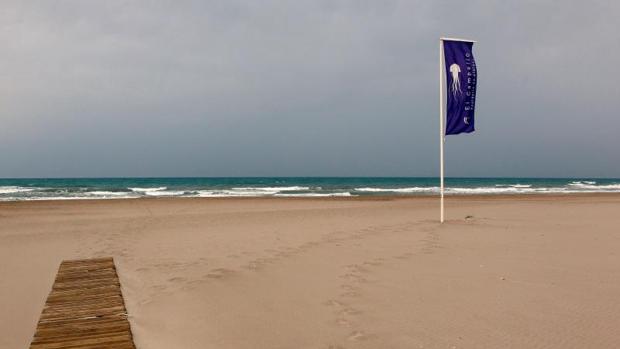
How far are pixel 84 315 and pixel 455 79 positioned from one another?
1005 cm

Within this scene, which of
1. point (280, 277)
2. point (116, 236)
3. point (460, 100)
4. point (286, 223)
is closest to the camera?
point (280, 277)

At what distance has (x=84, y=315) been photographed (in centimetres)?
434

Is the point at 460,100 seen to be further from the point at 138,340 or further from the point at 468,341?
the point at 138,340

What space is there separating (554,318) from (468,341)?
3.49 ft

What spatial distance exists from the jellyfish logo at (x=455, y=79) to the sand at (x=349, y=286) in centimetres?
334

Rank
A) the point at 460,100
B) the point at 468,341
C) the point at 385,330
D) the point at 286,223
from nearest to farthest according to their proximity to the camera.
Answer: the point at 468,341 → the point at 385,330 → the point at 460,100 → the point at 286,223

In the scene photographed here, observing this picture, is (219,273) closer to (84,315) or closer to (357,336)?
(84,315)

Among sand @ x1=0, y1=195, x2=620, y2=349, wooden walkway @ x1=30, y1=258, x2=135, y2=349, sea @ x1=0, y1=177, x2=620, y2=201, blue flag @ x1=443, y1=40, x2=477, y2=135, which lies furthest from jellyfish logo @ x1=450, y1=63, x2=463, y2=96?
sea @ x1=0, y1=177, x2=620, y2=201

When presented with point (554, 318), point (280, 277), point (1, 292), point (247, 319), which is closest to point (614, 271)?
point (554, 318)

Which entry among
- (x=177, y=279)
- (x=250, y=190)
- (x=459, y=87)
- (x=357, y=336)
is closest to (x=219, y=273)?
(x=177, y=279)

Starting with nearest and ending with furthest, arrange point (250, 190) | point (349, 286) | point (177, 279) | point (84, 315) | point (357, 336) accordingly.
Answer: point (357, 336) < point (84, 315) < point (349, 286) < point (177, 279) < point (250, 190)

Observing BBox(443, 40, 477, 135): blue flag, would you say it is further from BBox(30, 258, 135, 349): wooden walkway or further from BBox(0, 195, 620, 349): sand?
BBox(30, 258, 135, 349): wooden walkway

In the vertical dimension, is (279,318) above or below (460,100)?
below

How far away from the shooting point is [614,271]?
6352mm
